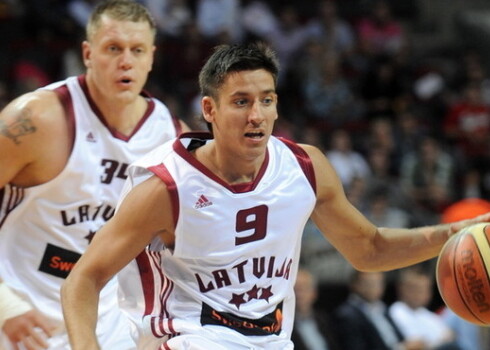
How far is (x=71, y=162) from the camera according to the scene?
187 inches

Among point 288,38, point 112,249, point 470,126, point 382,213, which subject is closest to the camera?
point 112,249

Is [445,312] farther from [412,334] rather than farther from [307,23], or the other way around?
[307,23]

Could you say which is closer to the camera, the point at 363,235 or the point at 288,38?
the point at 363,235

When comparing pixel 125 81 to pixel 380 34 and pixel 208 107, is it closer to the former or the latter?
pixel 208 107

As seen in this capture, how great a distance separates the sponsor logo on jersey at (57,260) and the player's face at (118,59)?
832 millimetres

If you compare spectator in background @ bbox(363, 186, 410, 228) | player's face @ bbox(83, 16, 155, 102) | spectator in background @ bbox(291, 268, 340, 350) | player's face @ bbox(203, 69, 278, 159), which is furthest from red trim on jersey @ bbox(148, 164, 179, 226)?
spectator in background @ bbox(363, 186, 410, 228)

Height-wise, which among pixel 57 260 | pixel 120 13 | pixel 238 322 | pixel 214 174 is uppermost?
pixel 120 13

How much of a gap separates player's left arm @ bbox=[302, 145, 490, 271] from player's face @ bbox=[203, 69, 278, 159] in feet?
1.48

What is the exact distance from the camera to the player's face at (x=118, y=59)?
4.89m

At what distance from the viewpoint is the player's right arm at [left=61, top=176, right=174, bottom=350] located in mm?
3770

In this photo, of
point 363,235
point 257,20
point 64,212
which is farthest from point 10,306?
point 257,20

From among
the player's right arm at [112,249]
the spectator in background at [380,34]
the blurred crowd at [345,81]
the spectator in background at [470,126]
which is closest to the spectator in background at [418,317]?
the blurred crowd at [345,81]

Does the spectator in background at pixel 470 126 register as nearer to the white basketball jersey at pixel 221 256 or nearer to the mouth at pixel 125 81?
the mouth at pixel 125 81

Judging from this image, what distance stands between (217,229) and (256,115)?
1.67 ft
